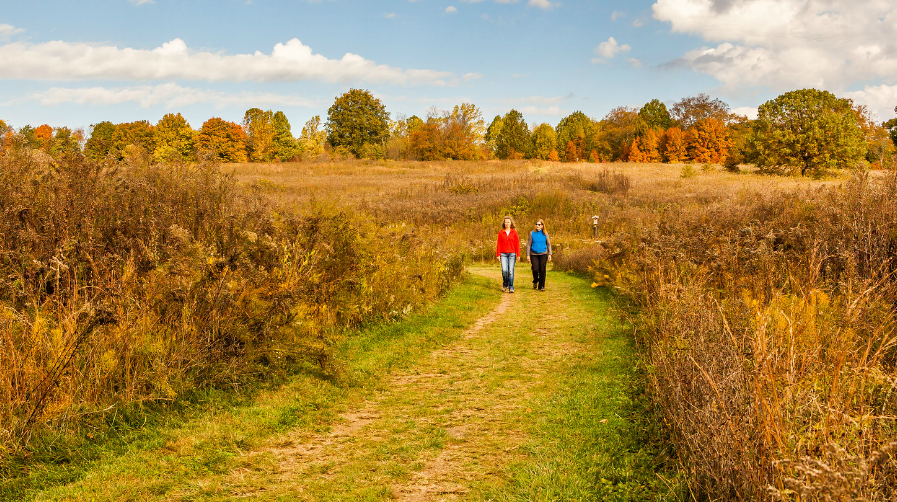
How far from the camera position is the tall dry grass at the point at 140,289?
4.88 m

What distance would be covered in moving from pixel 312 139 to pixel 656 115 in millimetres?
50984

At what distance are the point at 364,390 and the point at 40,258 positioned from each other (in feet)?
11.9

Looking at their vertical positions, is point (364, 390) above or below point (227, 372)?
below

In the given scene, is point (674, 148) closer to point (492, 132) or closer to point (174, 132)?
point (492, 132)

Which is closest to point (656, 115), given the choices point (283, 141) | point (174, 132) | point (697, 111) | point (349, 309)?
point (697, 111)

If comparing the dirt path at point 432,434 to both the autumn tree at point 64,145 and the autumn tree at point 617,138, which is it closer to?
the autumn tree at point 64,145

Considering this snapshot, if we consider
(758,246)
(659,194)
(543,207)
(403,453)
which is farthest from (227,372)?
(659,194)

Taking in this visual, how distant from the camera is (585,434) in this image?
519 centimetres

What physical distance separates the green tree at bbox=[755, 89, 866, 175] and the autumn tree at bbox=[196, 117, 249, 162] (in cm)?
5530

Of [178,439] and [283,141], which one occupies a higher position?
[283,141]

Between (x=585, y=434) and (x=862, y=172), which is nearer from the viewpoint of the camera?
(x=585, y=434)

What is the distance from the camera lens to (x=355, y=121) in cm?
7656

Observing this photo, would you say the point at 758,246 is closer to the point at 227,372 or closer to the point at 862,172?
the point at 862,172

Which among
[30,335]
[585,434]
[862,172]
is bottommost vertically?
[585,434]
